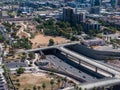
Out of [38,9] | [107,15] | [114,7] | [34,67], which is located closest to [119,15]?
[107,15]

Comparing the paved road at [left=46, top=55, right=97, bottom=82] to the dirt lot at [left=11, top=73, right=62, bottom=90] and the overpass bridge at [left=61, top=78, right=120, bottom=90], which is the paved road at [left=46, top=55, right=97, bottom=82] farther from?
the dirt lot at [left=11, top=73, right=62, bottom=90]

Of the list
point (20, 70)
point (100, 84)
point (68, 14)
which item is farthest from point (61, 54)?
point (68, 14)

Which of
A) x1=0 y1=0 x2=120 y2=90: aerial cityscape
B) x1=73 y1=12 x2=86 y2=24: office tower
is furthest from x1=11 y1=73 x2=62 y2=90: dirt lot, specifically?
x1=73 y1=12 x2=86 y2=24: office tower

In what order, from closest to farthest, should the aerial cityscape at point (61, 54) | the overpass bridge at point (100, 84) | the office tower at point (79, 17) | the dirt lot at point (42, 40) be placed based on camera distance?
1. the overpass bridge at point (100, 84)
2. the aerial cityscape at point (61, 54)
3. the dirt lot at point (42, 40)
4. the office tower at point (79, 17)

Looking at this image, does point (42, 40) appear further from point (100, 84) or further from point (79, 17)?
point (100, 84)

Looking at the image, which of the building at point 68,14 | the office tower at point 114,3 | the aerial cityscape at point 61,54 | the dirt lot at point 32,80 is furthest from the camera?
the office tower at point 114,3

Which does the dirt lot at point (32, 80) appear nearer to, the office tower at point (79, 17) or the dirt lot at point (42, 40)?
the dirt lot at point (42, 40)

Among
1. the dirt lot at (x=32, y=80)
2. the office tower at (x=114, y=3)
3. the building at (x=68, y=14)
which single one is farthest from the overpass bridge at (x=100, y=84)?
the office tower at (x=114, y=3)

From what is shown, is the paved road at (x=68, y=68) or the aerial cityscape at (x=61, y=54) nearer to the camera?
the aerial cityscape at (x=61, y=54)
